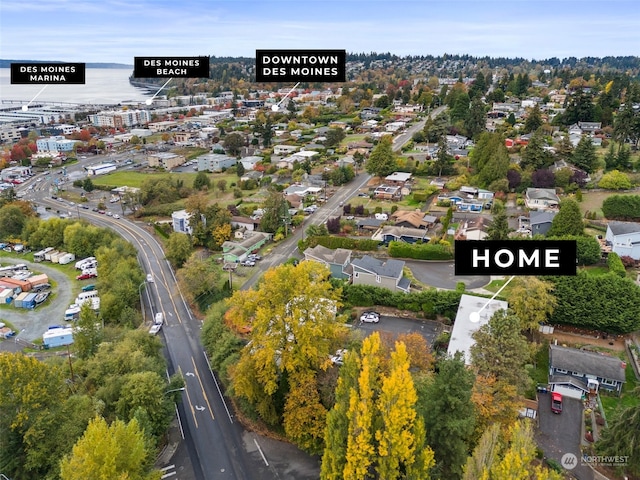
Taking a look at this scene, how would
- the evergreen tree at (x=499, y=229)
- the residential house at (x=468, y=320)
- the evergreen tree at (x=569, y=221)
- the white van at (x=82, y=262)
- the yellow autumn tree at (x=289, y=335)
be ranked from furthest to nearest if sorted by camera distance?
the white van at (x=82, y=262) < the evergreen tree at (x=569, y=221) < the evergreen tree at (x=499, y=229) < the residential house at (x=468, y=320) < the yellow autumn tree at (x=289, y=335)

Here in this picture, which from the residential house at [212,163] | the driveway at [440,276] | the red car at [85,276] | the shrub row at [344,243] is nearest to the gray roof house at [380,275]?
the driveway at [440,276]

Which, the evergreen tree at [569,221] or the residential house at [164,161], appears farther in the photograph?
the residential house at [164,161]

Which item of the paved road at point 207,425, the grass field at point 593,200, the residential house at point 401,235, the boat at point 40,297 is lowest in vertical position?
the paved road at point 207,425

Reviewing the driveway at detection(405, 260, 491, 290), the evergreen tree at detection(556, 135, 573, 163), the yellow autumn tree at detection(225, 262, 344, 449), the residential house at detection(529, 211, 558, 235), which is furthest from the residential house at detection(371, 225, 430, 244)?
the evergreen tree at detection(556, 135, 573, 163)

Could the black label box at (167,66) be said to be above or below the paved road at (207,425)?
above

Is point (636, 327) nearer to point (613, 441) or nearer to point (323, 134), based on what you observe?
point (613, 441)

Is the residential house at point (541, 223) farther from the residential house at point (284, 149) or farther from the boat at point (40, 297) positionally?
the residential house at point (284, 149)
